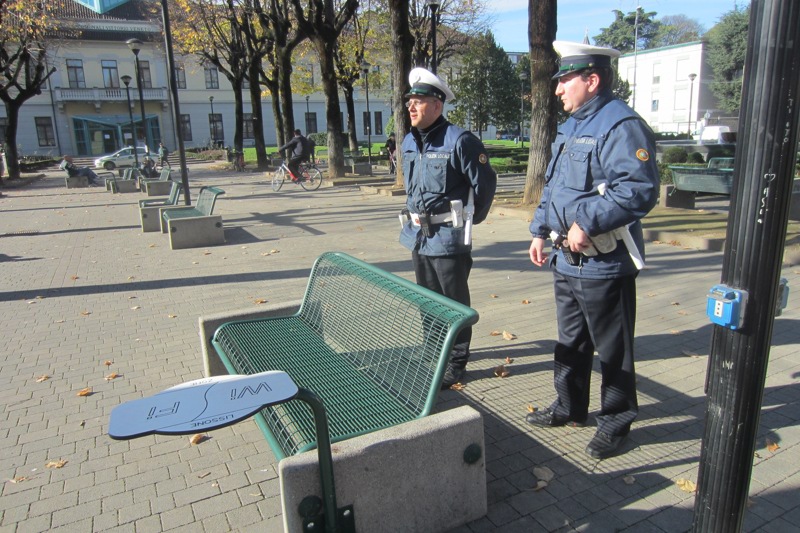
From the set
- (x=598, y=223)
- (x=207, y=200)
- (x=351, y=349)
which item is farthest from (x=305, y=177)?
(x=598, y=223)

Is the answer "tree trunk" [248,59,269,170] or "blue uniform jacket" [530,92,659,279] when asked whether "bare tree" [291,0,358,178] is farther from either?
"blue uniform jacket" [530,92,659,279]

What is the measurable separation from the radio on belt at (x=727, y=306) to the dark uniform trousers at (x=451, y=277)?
209 centimetres

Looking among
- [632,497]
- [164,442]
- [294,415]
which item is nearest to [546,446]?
[632,497]

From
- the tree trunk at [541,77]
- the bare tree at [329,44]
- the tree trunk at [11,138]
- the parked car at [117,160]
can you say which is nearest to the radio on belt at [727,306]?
the tree trunk at [541,77]

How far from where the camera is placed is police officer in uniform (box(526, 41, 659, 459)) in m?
2.68

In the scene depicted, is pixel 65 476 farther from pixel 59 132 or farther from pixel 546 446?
pixel 59 132

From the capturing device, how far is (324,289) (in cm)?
418

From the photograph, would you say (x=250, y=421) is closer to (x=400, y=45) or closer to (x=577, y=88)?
(x=577, y=88)

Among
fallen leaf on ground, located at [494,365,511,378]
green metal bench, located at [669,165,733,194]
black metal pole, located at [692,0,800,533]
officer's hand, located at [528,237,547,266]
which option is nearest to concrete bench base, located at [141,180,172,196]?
green metal bench, located at [669,165,733,194]

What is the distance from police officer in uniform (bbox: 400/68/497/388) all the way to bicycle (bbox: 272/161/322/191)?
15.3 meters

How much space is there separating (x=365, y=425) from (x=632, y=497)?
4.24 feet

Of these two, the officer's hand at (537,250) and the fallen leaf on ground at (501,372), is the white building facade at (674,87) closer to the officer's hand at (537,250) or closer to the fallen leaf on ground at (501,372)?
the fallen leaf on ground at (501,372)

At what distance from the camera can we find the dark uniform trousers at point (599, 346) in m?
2.96

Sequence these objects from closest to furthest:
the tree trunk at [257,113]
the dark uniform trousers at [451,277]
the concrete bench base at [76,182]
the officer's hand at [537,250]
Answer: the officer's hand at [537,250] < the dark uniform trousers at [451,277] < the concrete bench base at [76,182] < the tree trunk at [257,113]
